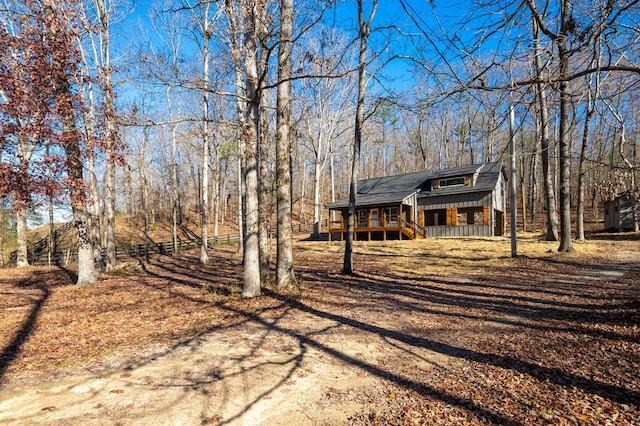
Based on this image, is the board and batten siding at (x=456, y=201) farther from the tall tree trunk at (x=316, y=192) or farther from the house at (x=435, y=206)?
the tall tree trunk at (x=316, y=192)

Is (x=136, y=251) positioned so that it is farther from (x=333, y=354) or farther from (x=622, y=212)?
(x=622, y=212)

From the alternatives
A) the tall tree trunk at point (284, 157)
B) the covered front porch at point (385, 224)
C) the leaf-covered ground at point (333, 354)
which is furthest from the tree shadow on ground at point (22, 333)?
the covered front porch at point (385, 224)

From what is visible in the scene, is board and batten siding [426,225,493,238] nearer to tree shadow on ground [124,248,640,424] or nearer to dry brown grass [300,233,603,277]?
dry brown grass [300,233,603,277]

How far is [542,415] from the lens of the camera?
9.53 feet

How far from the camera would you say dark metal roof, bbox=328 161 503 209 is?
24.0m

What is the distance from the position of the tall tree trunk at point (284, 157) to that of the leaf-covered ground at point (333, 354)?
2.49ft

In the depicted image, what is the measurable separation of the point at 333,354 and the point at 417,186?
77.9 ft

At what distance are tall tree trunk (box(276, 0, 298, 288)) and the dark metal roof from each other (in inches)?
668

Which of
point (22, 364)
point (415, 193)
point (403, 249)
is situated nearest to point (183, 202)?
point (415, 193)

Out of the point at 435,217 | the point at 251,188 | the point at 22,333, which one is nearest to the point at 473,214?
the point at 435,217

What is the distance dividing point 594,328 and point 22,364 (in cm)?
842

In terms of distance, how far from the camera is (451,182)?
994 inches

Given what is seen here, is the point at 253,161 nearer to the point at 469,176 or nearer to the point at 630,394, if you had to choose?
the point at 630,394

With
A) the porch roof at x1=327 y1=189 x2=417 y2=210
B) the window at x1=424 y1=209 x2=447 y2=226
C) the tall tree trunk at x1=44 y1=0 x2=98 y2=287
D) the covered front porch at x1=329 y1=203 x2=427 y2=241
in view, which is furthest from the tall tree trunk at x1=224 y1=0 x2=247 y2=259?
the window at x1=424 y1=209 x2=447 y2=226
